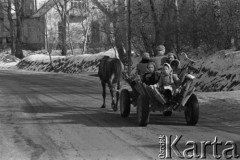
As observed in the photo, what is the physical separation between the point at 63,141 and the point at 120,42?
2392cm

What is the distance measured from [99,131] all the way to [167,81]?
6.00 feet

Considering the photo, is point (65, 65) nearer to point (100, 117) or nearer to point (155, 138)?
point (100, 117)

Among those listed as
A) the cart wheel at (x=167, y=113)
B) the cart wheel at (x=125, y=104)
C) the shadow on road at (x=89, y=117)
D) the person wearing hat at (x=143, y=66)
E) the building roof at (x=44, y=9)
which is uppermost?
the building roof at (x=44, y=9)

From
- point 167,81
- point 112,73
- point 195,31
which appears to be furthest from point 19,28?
point 167,81

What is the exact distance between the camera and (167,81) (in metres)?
9.91

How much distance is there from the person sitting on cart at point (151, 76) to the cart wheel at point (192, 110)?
0.88 meters

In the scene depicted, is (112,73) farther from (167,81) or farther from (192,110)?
(192,110)

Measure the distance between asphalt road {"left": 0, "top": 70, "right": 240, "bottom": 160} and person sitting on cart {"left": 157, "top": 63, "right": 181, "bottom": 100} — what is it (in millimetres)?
737

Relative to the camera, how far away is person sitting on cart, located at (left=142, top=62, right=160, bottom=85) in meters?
10.1

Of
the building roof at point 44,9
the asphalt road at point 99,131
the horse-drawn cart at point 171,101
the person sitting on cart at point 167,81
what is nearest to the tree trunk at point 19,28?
the building roof at point 44,9

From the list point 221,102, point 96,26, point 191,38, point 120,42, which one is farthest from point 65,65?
point 221,102

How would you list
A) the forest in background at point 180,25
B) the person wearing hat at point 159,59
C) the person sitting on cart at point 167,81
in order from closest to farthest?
the person sitting on cart at point 167,81 < the person wearing hat at point 159,59 < the forest in background at point 180,25

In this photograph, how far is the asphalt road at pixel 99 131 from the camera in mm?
7551

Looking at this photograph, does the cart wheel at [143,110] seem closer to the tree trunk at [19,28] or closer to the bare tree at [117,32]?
the bare tree at [117,32]
